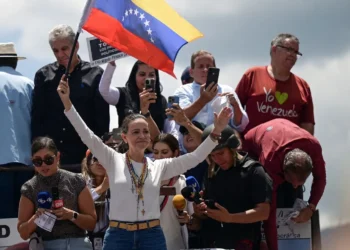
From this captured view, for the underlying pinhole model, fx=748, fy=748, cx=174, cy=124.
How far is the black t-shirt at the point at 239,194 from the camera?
6.87 m

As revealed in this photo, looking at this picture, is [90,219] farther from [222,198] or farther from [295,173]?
[295,173]

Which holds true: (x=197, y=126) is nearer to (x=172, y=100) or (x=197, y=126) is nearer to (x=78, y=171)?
(x=172, y=100)

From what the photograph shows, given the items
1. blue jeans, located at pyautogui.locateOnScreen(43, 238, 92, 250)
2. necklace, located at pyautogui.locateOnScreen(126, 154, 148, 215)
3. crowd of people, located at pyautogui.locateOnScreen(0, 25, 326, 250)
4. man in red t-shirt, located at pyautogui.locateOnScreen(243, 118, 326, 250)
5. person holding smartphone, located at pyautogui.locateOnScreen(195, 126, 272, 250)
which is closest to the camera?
necklace, located at pyautogui.locateOnScreen(126, 154, 148, 215)

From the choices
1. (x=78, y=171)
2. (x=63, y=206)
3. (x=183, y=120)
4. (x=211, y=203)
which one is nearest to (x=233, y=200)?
(x=211, y=203)

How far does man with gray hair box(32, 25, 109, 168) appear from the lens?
796 centimetres

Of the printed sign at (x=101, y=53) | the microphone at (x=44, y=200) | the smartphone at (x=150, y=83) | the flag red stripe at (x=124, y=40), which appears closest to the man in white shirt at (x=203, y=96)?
the smartphone at (x=150, y=83)

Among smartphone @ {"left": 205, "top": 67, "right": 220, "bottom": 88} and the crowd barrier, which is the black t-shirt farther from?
smartphone @ {"left": 205, "top": 67, "right": 220, "bottom": 88}

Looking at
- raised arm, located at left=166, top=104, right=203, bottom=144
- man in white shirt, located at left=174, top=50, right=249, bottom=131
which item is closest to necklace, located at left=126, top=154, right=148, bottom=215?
raised arm, located at left=166, top=104, right=203, bottom=144

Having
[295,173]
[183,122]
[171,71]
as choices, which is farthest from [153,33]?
[295,173]

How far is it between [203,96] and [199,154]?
5.65ft

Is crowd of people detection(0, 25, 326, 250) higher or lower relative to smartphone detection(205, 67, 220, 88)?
lower

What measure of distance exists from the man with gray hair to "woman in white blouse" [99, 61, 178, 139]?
145mm

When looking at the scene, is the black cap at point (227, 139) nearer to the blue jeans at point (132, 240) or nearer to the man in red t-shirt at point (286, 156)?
the man in red t-shirt at point (286, 156)

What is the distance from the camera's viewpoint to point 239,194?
6.92 meters
